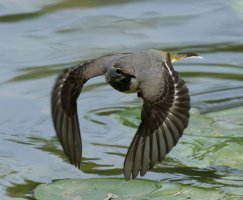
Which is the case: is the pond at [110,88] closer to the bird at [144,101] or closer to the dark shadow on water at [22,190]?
the dark shadow on water at [22,190]

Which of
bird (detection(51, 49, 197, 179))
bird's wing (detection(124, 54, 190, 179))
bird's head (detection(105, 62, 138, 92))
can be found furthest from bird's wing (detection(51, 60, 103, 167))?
bird's wing (detection(124, 54, 190, 179))

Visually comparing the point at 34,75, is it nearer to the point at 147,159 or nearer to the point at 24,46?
the point at 24,46

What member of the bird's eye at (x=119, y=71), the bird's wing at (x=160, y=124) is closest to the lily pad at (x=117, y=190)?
the bird's wing at (x=160, y=124)

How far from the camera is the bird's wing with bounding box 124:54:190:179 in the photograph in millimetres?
6730

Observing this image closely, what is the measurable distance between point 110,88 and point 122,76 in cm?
237

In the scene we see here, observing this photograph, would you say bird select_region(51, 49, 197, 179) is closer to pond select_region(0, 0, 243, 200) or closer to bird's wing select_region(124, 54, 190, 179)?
bird's wing select_region(124, 54, 190, 179)

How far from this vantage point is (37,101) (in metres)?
9.01

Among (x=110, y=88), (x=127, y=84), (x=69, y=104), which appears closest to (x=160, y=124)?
(x=127, y=84)

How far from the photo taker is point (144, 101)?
6.81m

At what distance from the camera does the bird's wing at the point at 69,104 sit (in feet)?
23.2

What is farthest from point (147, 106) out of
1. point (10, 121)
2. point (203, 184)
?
point (10, 121)

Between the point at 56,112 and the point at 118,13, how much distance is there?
4127mm

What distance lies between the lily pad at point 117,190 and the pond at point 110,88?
0.20 m

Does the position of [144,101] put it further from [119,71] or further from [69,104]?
[69,104]
